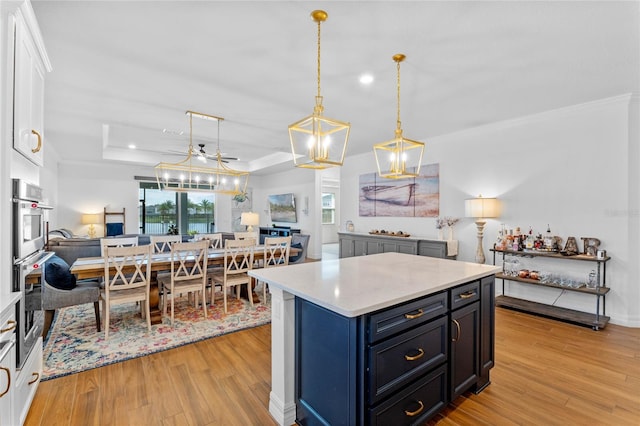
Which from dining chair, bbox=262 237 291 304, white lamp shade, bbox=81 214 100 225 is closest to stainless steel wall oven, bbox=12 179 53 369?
dining chair, bbox=262 237 291 304

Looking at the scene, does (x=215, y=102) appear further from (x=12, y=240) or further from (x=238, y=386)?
(x=238, y=386)

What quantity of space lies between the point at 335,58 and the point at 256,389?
2.81m

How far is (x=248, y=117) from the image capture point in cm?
436

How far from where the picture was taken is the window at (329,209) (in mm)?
10492

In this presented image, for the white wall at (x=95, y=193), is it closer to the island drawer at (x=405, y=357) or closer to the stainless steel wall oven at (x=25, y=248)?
the stainless steel wall oven at (x=25, y=248)

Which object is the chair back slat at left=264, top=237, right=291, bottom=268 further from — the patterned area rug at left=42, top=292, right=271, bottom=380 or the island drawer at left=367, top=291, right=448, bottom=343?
the island drawer at left=367, top=291, right=448, bottom=343

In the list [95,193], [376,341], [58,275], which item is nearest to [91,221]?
[95,193]

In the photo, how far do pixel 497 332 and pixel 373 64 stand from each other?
3.16m

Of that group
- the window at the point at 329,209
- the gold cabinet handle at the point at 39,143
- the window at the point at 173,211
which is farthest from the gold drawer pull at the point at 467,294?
the window at the point at 329,209

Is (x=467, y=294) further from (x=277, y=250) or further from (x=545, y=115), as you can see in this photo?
(x=545, y=115)

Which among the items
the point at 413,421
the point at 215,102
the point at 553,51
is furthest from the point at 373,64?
the point at 413,421

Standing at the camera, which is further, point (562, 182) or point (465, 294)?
point (562, 182)

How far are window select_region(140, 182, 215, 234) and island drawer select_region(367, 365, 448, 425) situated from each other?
7740mm

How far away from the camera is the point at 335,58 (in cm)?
266
